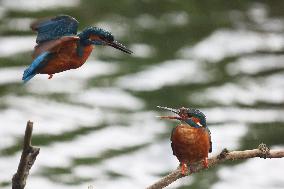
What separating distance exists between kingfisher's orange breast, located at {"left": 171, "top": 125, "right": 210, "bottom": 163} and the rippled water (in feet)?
38.4

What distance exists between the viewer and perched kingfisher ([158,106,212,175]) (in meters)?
2.78

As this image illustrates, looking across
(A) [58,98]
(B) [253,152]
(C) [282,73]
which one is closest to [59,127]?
(A) [58,98]

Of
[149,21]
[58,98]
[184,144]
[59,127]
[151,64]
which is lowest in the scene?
[184,144]

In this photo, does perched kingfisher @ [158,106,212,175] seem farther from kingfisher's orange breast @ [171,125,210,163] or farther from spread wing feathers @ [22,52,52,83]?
spread wing feathers @ [22,52,52,83]

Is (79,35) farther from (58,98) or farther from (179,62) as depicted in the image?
(179,62)

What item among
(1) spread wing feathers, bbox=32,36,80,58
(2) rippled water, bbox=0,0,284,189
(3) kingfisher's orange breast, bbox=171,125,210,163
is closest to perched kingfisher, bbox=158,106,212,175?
(3) kingfisher's orange breast, bbox=171,125,210,163

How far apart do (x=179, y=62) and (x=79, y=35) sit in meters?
19.1

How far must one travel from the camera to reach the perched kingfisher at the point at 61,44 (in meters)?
2.30

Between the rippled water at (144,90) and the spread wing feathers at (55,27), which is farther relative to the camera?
the rippled water at (144,90)

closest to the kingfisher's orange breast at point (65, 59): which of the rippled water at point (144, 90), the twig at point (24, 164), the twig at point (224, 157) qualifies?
the twig at point (24, 164)

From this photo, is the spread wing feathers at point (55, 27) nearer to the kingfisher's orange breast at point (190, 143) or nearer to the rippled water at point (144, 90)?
the kingfisher's orange breast at point (190, 143)

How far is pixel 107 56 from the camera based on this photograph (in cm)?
2119

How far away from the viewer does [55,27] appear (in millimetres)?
2484

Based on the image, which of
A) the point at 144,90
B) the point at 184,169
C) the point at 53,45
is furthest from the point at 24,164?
the point at 144,90
